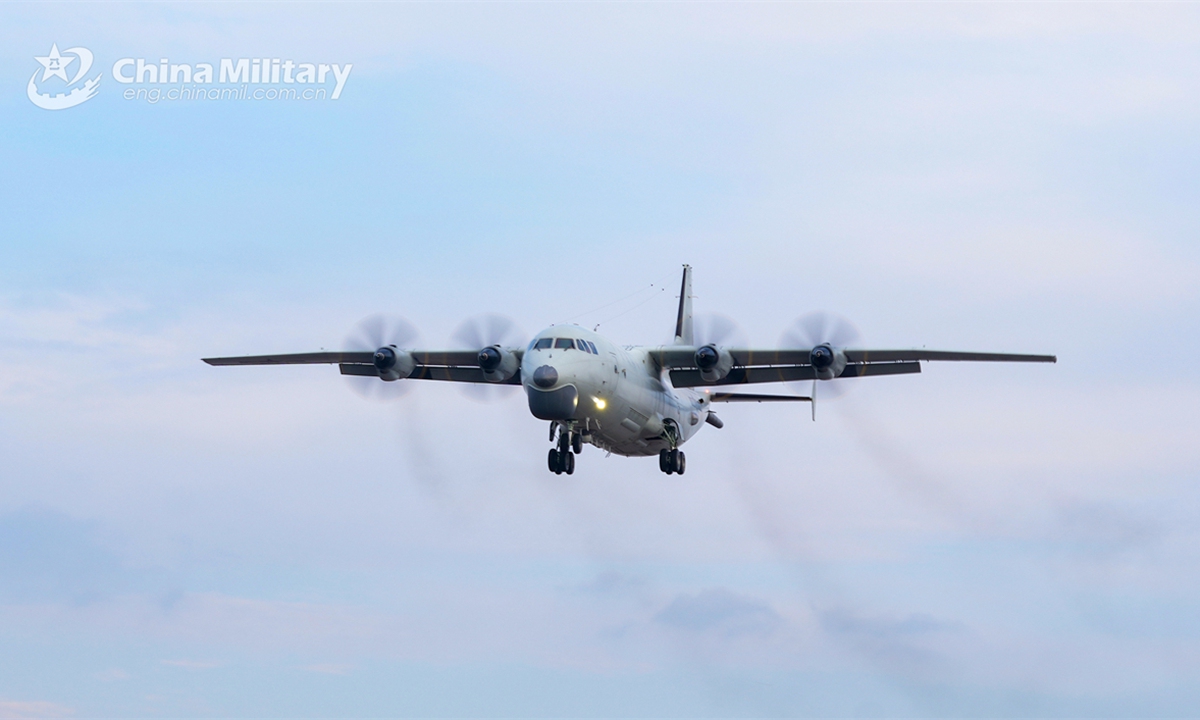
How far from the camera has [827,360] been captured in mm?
38562

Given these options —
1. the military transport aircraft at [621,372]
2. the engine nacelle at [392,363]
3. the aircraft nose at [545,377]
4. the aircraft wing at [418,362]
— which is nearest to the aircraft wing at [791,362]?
the military transport aircraft at [621,372]

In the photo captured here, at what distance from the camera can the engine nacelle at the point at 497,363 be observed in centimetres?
4031

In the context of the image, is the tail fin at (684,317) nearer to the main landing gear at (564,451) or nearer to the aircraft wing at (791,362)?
the aircraft wing at (791,362)

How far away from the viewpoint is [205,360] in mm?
44531

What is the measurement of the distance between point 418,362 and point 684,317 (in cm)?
1038

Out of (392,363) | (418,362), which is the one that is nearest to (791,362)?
(418,362)

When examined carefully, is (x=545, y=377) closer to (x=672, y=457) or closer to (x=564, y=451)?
(x=564, y=451)

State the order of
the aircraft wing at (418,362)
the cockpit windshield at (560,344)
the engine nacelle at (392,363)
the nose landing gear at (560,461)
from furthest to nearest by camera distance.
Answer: the aircraft wing at (418,362) → the engine nacelle at (392,363) → the nose landing gear at (560,461) → the cockpit windshield at (560,344)

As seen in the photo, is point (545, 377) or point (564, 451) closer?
point (545, 377)

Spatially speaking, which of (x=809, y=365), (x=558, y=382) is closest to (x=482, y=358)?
(x=558, y=382)

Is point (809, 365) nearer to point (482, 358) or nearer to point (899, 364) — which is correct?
point (899, 364)

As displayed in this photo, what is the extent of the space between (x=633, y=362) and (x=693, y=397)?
4.34m

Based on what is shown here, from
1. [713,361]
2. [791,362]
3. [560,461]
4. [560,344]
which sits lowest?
[560,461]

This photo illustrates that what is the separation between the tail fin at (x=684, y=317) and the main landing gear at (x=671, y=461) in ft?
22.5
